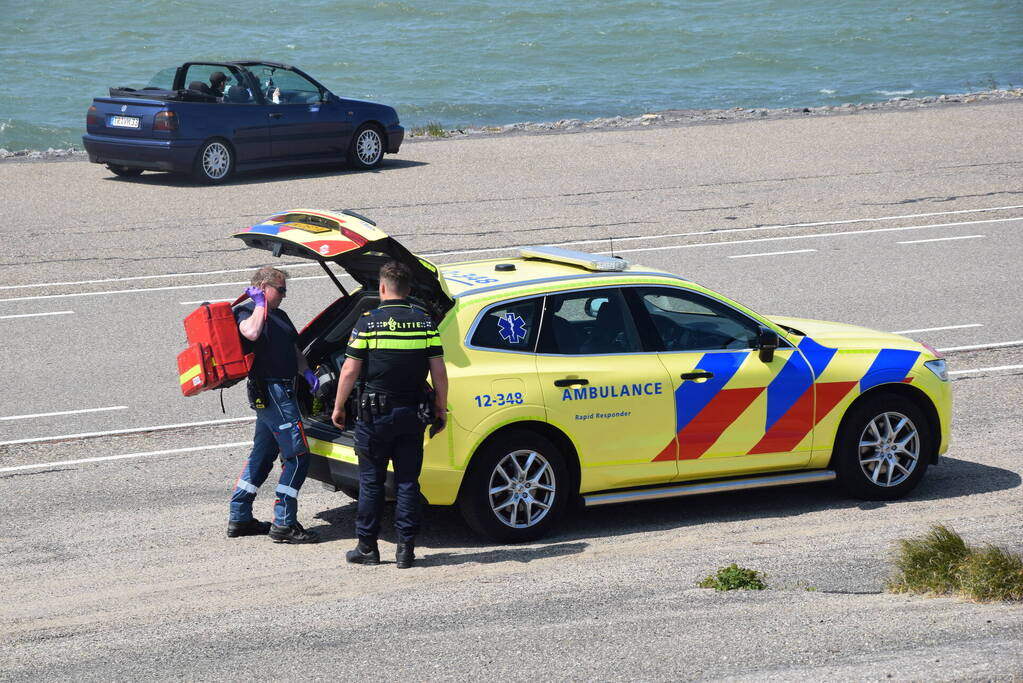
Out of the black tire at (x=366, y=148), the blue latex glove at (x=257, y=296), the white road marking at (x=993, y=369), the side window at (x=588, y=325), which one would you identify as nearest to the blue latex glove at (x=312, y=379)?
the blue latex glove at (x=257, y=296)

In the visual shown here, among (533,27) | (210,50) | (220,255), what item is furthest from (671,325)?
(533,27)

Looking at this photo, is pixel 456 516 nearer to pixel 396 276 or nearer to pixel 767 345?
pixel 396 276

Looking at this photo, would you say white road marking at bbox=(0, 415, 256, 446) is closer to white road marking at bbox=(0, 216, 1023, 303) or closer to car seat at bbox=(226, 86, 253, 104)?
white road marking at bbox=(0, 216, 1023, 303)

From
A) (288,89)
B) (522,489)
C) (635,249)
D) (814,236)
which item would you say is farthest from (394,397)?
(288,89)

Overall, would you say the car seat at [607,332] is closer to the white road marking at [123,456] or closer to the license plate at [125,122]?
the white road marking at [123,456]

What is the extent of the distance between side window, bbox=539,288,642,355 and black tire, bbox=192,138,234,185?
14.1m

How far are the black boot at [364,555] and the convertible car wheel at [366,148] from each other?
15.8 m

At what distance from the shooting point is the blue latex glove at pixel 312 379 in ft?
26.7

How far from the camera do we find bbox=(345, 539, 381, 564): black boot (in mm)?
7691

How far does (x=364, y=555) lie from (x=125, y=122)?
15.1 metres

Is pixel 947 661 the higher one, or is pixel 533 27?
pixel 533 27

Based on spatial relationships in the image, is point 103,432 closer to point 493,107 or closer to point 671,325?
point 671,325

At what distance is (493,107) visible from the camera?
4172cm

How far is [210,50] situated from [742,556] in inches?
1867
